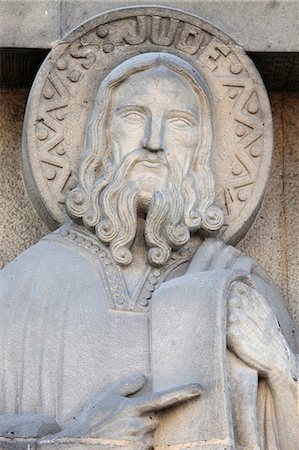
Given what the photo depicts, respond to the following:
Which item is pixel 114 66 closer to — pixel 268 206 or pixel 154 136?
pixel 154 136

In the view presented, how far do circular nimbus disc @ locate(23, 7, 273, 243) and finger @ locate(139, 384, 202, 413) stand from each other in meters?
0.65

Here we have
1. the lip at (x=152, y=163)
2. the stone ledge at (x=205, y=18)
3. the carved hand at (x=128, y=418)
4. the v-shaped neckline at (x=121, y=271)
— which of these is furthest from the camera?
the stone ledge at (x=205, y=18)

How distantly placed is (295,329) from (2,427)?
3.15ft

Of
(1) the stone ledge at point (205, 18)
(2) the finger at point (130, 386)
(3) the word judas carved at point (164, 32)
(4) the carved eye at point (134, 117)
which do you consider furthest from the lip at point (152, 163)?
(2) the finger at point (130, 386)

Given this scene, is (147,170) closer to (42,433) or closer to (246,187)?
(246,187)

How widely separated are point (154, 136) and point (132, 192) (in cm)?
17

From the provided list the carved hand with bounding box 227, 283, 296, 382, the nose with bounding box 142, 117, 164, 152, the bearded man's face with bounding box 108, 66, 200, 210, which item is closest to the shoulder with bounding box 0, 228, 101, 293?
the bearded man's face with bounding box 108, 66, 200, 210

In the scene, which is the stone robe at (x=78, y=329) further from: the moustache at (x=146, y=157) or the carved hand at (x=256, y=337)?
the moustache at (x=146, y=157)

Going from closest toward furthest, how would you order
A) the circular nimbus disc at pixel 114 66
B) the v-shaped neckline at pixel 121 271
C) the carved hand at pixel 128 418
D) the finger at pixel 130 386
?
1. the carved hand at pixel 128 418
2. the finger at pixel 130 386
3. the v-shaped neckline at pixel 121 271
4. the circular nimbus disc at pixel 114 66

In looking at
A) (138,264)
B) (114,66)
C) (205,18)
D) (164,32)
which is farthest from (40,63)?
(138,264)

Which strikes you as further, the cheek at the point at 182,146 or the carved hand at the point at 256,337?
the cheek at the point at 182,146

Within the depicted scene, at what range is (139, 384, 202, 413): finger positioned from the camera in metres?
7.23

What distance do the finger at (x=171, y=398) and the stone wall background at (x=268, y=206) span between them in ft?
2.50

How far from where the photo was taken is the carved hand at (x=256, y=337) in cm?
738
